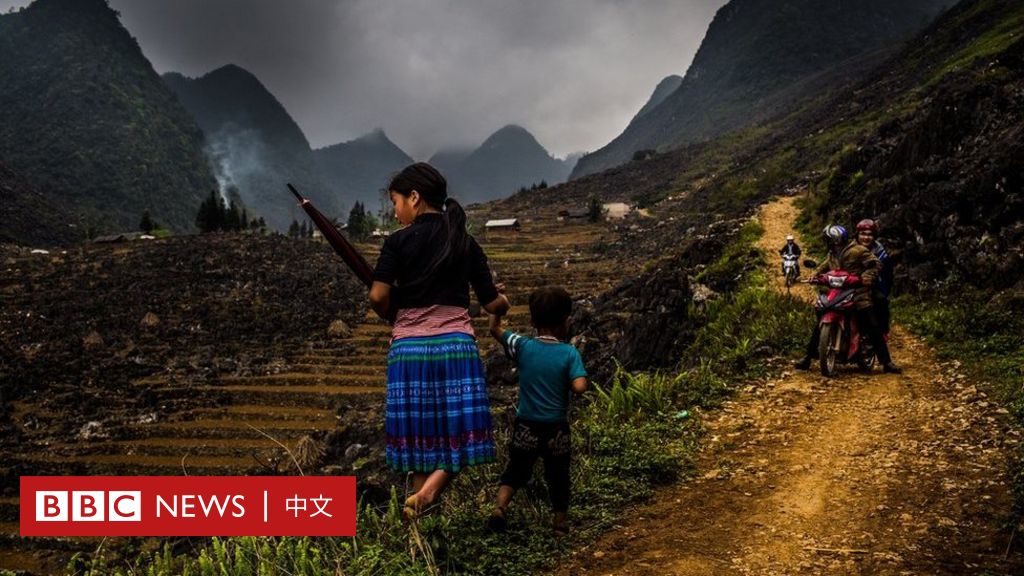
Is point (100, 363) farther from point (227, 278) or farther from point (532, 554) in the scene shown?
point (532, 554)

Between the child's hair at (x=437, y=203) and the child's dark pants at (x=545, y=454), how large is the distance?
4.29 ft

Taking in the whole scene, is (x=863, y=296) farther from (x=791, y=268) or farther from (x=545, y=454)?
(x=791, y=268)

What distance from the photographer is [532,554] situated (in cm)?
375

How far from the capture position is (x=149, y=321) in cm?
4328

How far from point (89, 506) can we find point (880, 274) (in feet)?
→ 31.7

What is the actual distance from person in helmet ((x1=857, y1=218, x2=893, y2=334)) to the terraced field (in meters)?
16.4

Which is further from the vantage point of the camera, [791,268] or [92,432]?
[92,432]

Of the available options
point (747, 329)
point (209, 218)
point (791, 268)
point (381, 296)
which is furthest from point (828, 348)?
point (209, 218)

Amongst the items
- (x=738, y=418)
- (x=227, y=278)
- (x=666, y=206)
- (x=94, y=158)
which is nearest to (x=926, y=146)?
(x=738, y=418)

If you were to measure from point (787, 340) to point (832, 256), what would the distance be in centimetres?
145

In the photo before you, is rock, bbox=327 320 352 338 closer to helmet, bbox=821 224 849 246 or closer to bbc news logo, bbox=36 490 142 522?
bbc news logo, bbox=36 490 142 522

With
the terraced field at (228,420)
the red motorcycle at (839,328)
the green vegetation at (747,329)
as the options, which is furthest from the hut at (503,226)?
the red motorcycle at (839,328)

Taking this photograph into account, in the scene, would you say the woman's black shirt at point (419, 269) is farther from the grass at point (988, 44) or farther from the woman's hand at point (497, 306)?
the grass at point (988, 44)

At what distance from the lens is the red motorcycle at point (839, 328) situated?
7.88 m
